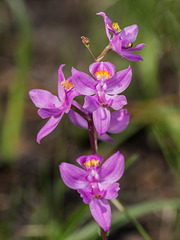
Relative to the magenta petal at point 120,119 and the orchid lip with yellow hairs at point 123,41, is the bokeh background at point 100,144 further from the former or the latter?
the orchid lip with yellow hairs at point 123,41

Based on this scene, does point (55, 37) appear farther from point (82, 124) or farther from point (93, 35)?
point (82, 124)

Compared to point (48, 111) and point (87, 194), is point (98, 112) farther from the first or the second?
point (87, 194)

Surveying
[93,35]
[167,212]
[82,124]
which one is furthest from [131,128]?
[82,124]

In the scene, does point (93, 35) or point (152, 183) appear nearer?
point (152, 183)

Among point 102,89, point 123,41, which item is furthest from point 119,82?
point 123,41

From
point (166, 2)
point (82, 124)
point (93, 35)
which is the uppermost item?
point (93, 35)

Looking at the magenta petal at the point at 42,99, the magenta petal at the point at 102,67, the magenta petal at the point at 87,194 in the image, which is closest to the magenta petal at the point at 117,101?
the magenta petal at the point at 102,67
